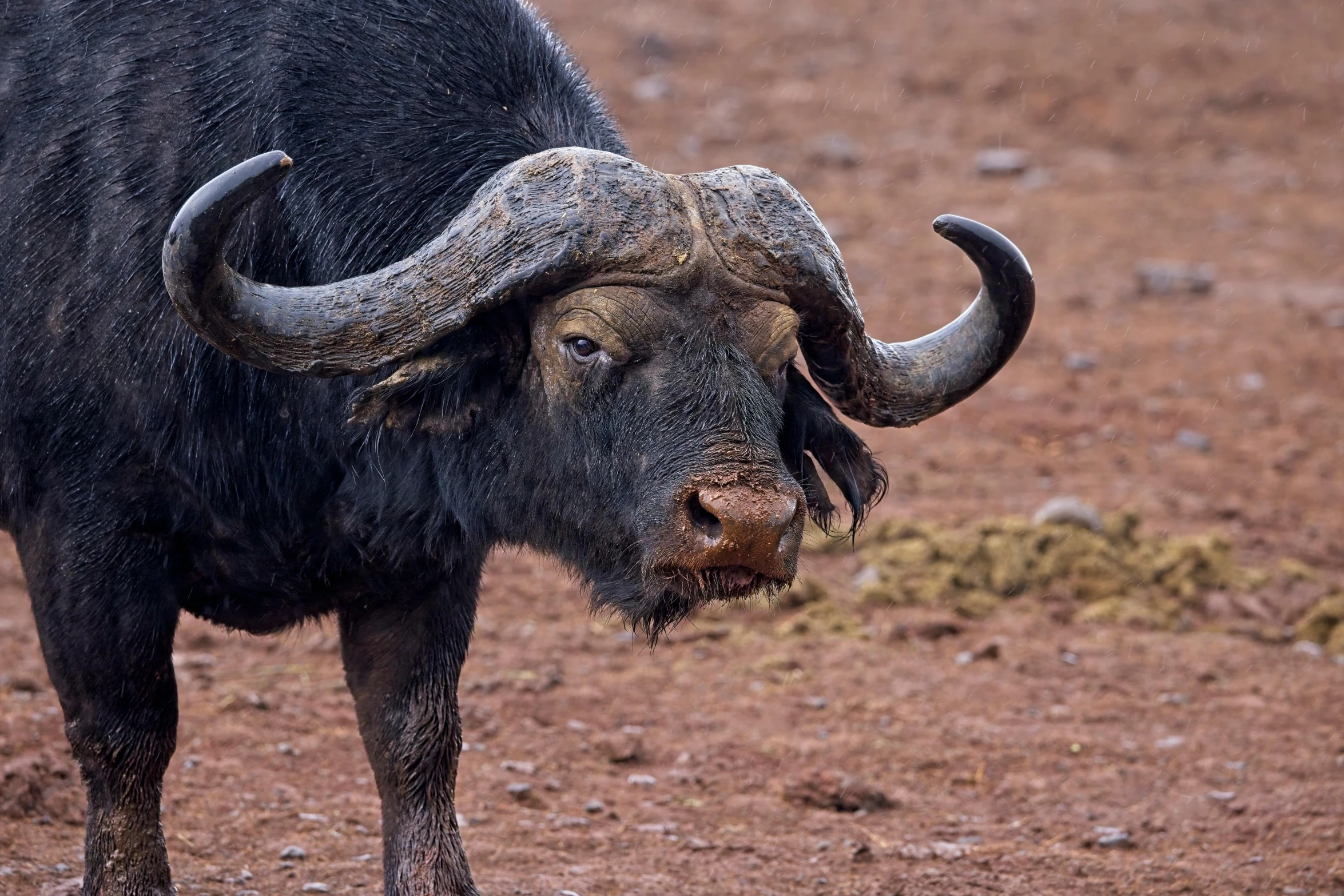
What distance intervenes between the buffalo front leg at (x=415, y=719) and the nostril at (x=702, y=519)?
151 cm

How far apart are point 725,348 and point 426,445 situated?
1.06 m

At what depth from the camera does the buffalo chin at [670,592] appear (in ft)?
14.5

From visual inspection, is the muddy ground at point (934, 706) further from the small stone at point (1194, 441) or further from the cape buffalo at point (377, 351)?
the cape buffalo at point (377, 351)

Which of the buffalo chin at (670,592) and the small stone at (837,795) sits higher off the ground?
the buffalo chin at (670,592)

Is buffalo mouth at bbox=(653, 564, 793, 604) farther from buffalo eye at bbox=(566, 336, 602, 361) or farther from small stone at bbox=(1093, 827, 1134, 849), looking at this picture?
small stone at bbox=(1093, 827, 1134, 849)

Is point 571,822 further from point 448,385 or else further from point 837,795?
point 448,385

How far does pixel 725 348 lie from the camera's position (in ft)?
15.0

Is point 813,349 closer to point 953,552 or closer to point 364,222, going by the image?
point 364,222

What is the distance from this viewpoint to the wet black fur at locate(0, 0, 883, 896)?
198 inches

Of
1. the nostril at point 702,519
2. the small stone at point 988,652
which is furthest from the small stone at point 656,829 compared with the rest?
the nostril at point 702,519

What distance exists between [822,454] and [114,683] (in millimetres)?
2310

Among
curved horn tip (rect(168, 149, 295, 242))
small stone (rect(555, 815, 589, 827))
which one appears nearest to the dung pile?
small stone (rect(555, 815, 589, 827))

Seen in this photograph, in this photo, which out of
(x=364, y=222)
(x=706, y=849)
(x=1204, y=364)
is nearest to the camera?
(x=364, y=222)

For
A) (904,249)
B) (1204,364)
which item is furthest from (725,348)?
(904,249)
